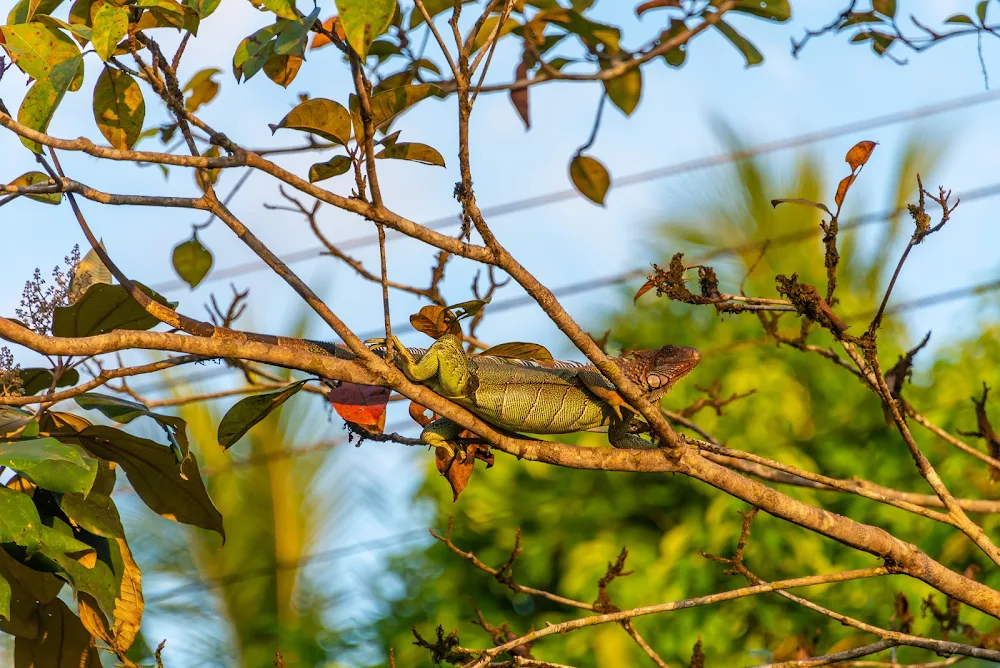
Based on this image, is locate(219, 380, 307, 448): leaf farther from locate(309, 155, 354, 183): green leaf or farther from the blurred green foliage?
the blurred green foliage

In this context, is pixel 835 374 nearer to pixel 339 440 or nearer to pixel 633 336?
pixel 633 336

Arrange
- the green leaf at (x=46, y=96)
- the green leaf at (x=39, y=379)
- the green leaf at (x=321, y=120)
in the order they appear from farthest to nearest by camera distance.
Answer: the green leaf at (x=39, y=379)
the green leaf at (x=321, y=120)
the green leaf at (x=46, y=96)

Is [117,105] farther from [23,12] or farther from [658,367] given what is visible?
[658,367]

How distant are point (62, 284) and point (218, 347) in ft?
2.78

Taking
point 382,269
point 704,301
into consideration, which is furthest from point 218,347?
point 704,301

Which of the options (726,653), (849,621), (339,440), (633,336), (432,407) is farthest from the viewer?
(633,336)

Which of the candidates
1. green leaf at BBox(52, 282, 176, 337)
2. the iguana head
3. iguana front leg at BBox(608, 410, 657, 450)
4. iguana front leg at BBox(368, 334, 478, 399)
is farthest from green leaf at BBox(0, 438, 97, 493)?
the iguana head

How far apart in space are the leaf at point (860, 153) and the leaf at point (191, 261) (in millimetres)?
2108

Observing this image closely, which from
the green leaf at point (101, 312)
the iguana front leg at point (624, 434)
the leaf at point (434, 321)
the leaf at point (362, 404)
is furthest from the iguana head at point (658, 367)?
the green leaf at point (101, 312)

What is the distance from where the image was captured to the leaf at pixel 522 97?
374cm

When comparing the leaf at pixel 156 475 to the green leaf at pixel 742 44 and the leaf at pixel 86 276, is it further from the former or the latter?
the green leaf at pixel 742 44

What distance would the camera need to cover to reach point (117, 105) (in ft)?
7.78

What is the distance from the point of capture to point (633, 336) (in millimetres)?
8078

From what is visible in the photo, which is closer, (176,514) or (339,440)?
(176,514)
